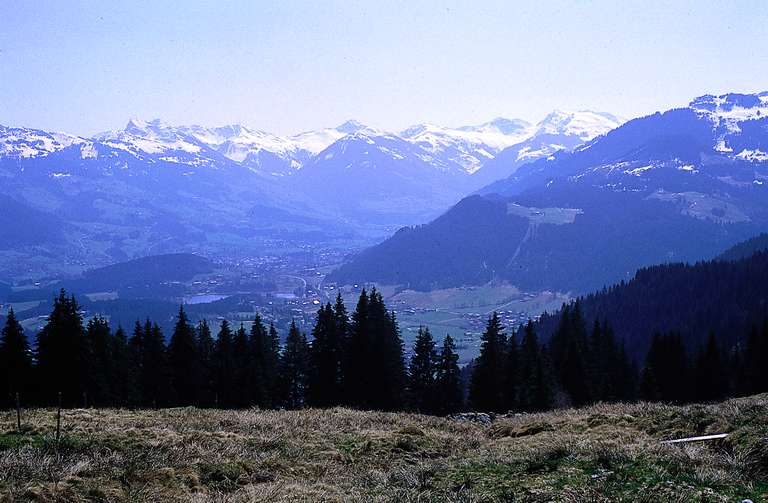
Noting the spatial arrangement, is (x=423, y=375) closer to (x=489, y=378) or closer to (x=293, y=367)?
(x=489, y=378)

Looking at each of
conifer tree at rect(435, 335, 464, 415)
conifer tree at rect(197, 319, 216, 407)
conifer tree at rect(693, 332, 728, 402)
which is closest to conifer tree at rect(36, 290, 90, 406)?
conifer tree at rect(197, 319, 216, 407)

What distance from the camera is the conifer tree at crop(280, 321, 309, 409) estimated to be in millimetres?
58531

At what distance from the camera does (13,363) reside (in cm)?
4397

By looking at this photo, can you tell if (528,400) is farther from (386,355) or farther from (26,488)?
(26,488)

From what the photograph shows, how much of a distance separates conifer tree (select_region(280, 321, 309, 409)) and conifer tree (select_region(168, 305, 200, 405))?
892 cm

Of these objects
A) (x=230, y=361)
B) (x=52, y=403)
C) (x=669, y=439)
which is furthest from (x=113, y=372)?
(x=669, y=439)

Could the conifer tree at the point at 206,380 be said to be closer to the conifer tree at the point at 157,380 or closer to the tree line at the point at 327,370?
the tree line at the point at 327,370

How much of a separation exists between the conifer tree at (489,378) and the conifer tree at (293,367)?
17627mm

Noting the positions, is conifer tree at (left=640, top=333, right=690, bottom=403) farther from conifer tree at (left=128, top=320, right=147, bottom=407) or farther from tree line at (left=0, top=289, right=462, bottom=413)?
conifer tree at (left=128, top=320, right=147, bottom=407)

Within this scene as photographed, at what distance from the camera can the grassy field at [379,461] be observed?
13266 mm

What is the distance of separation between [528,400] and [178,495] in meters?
42.0

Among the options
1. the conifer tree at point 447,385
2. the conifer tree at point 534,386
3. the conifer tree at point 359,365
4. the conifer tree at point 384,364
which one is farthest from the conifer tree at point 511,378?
the conifer tree at point 359,365

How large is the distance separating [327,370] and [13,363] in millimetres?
25881

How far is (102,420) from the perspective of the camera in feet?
81.5
